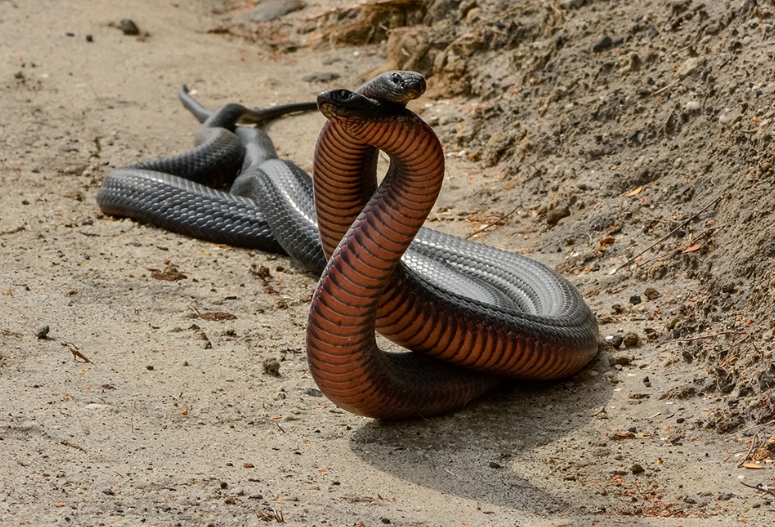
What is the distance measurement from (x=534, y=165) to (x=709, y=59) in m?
1.52

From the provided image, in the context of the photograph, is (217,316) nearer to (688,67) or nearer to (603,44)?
(688,67)

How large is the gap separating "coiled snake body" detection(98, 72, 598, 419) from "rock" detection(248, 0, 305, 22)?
25.2ft

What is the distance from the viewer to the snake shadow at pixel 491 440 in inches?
158

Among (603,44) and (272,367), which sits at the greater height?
(603,44)

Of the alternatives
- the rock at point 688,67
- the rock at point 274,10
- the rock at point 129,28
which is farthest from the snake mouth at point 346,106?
the rock at point 274,10

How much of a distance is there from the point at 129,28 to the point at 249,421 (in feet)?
29.2

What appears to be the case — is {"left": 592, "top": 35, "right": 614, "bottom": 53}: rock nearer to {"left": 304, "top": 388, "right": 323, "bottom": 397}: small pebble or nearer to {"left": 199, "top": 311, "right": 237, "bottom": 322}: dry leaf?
{"left": 199, "top": 311, "right": 237, "bottom": 322}: dry leaf

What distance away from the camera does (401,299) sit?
451 cm

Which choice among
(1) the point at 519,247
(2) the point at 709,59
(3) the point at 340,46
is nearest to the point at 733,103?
(2) the point at 709,59

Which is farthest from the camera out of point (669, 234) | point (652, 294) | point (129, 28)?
point (129, 28)

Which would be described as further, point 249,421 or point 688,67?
point 688,67

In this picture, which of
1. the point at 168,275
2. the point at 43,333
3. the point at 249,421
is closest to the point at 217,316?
the point at 168,275

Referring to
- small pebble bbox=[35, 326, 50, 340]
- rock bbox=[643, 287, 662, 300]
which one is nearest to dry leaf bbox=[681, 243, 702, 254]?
rock bbox=[643, 287, 662, 300]

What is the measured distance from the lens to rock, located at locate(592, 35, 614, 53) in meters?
8.02
